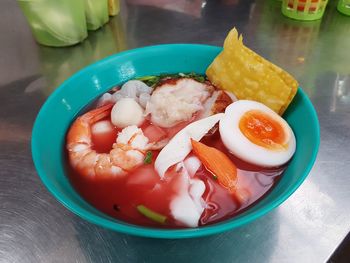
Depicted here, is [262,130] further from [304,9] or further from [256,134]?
[304,9]

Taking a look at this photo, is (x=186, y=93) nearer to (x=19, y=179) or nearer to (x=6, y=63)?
(x=19, y=179)

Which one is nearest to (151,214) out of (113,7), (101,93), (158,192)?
(158,192)

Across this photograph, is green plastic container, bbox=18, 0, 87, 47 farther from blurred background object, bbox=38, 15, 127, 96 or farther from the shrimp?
the shrimp

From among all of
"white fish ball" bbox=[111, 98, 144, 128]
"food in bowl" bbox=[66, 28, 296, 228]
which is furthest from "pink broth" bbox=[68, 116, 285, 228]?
"white fish ball" bbox=[111, 98, 144, 128]

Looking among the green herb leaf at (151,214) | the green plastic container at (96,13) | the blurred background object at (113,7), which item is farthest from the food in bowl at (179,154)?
the blurred background object at (113,7)

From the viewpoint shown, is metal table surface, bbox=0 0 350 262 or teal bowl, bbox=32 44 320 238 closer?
teal bowl, bbox=32 44 320 238

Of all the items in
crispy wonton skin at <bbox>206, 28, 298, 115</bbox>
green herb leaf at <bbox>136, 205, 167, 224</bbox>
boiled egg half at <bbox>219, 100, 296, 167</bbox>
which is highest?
crispy wonton skin at <bbox>206, 28, 298, 115</bbox>

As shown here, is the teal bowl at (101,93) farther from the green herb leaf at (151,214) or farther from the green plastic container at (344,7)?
the green plastic container at (344,7)
